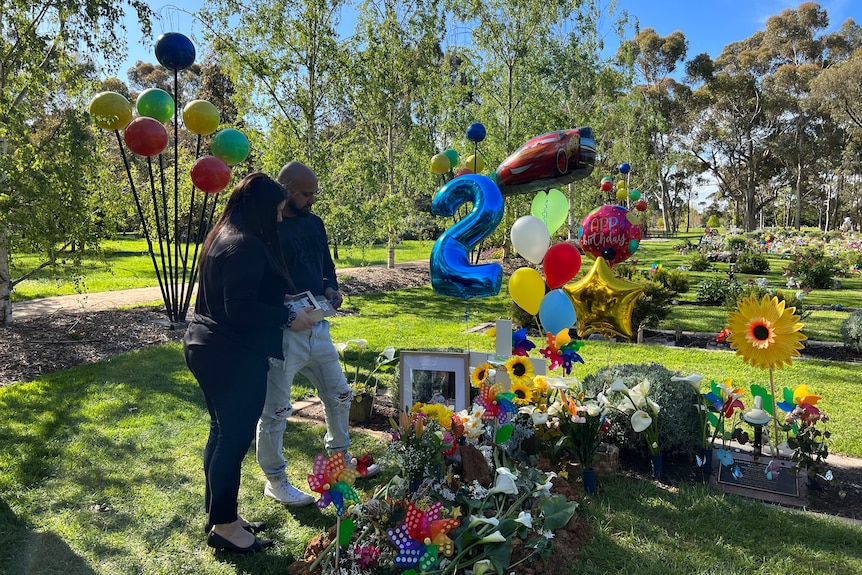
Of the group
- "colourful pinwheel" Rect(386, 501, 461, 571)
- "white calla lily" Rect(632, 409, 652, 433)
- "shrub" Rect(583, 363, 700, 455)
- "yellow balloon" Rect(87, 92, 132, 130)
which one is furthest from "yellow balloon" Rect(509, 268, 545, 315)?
"yellow balloon" Rect(87, 92, 132, 130)

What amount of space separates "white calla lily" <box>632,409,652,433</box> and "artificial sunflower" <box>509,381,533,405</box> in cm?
59

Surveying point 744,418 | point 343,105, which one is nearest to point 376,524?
point 744,418

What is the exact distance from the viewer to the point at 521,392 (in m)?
3.08

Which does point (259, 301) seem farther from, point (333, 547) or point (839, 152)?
point (839, 152)

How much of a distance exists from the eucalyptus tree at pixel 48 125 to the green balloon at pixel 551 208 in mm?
5116

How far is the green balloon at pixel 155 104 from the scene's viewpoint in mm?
4691

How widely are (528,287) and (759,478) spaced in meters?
1.74

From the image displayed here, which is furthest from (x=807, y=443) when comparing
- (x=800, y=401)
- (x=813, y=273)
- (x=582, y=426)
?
(x=813, y=273)

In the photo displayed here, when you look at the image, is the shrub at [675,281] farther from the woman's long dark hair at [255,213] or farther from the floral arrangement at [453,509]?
the woman's long dark hair at [255,213]

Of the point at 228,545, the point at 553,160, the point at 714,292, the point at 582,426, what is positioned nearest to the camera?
the point at 228,545

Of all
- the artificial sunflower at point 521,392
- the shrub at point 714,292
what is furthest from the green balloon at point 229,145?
the shrub at point 714,292

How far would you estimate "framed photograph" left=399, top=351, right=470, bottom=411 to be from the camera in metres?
3.37

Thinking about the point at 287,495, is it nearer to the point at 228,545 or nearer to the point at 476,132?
the point at 228,545

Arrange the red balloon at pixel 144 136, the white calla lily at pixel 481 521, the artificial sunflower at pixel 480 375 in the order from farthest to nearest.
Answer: the red balloon at pixel 144 136 < the artificial sunflower at pixel 480 375 < the white calla lily at pixel 481 521
